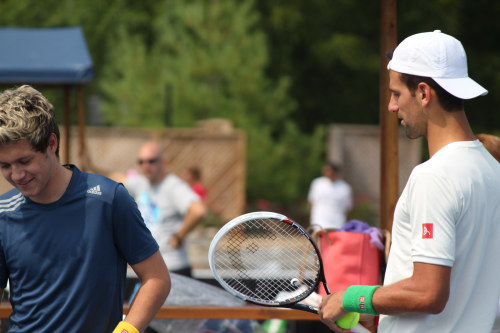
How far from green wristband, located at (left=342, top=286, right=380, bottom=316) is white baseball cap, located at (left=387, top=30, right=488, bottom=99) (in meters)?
0.63

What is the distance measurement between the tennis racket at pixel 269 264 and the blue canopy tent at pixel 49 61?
4182 mm

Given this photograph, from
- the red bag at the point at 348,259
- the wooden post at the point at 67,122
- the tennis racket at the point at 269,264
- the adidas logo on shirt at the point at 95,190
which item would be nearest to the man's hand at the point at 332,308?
the tennis racket at the point at 269,264

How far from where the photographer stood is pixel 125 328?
2434 mm

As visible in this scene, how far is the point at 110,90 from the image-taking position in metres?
21.1

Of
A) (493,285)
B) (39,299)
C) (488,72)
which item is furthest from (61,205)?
(488,72)

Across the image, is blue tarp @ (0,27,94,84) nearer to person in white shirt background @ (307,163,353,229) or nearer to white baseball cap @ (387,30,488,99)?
person in white shirt background @ (307,163,353,229)

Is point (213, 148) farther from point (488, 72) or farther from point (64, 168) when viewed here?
point (64, 168)

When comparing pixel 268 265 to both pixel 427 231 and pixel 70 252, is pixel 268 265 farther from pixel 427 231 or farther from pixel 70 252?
pixel 427 231

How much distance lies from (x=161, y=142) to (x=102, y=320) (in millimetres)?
13831

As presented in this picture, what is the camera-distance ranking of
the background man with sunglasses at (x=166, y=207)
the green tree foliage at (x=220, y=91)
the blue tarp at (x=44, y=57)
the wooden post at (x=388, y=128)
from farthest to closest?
the green tree foliage at (x=220, y=91) → the blue tarp at (x=44, y=57) → the background man with sunglasses at (x=166, y=207) → the wooden post at (x=388, y=128)

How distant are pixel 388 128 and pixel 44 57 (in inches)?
195

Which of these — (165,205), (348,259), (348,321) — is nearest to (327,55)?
(165,205)

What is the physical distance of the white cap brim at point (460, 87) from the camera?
2.22 meters

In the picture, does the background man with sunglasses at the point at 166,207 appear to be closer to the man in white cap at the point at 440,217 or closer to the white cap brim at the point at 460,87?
the man in white cap at the point at 440,217
